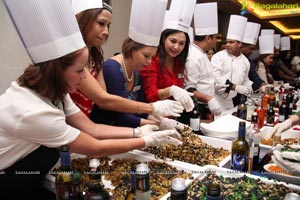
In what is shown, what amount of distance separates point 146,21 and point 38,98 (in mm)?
1014

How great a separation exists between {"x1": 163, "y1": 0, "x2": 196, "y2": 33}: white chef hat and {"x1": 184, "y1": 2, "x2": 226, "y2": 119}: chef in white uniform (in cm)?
48

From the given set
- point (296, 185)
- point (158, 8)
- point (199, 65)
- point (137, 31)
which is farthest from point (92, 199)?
point (199, 65)

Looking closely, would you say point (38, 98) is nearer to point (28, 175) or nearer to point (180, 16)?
point (28, 175)

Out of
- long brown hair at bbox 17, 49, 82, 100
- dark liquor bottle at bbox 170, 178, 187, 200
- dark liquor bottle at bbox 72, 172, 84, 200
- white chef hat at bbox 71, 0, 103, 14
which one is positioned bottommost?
dark liquor bottle at bbox 72, 172, 84, 200

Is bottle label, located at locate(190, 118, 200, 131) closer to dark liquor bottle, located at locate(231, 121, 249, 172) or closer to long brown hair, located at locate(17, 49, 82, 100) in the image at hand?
dark liquor bottle, located at locate(231, 121, 249, 172)

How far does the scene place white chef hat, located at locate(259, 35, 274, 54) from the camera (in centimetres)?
445

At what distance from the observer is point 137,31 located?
5.72 ft

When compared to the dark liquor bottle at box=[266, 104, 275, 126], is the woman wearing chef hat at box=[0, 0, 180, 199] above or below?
above

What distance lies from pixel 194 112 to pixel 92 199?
1371 millimetres

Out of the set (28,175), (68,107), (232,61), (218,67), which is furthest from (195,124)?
(232,61)

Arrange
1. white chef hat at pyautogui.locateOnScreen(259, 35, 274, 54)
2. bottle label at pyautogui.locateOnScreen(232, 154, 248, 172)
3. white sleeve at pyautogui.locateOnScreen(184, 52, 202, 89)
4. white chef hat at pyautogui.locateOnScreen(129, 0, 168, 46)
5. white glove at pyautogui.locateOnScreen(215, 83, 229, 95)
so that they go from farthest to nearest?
white chef hat at pyautogui.locateOnScreen(259, 35, 274, 54), white glove at pyautogui.locateOnScreen(215, 83, 229, 95), white sleeve at pyautogui.locateOnScreen(184, 52, 202, 89), white chef hat at pyautogui.locateOnScreen(129, 0, 168, 46), bottle label at pyautogui.locateOnScreen(232, 154, 248, 172)

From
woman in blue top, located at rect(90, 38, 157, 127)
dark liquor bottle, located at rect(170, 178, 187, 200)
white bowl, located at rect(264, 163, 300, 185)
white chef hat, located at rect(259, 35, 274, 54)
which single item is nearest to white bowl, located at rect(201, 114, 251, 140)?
woman in blue top, located at rect(90, 38, 157, 127)

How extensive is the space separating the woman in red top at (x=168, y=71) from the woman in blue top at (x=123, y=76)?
274 millimetres

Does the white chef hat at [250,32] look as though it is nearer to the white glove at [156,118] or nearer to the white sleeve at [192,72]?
the white sleeve at [192,72]
